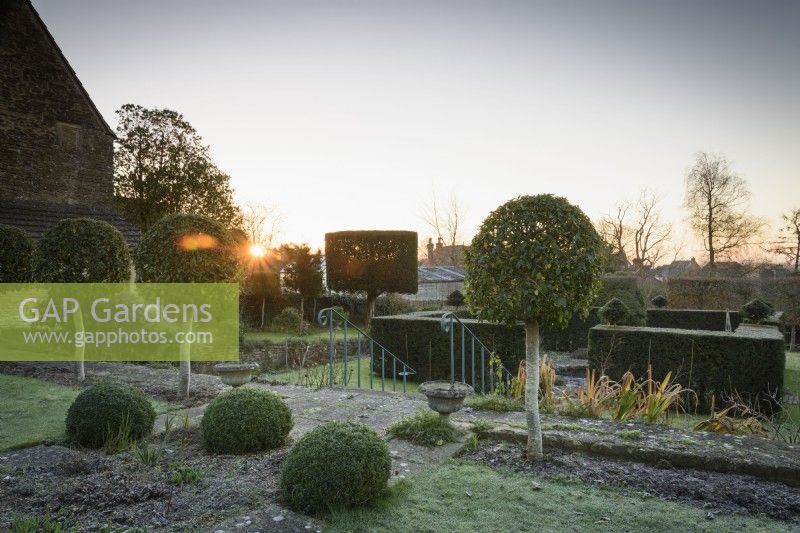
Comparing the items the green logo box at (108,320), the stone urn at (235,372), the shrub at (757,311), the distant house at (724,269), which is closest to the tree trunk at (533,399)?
the stone urn at (235,372)

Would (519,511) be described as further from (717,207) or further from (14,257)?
(717,207)

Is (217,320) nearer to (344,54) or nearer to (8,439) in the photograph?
(8,439)

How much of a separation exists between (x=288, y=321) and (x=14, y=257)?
11264mm

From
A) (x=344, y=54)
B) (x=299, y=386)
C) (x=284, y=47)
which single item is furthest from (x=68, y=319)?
(x=344, y=54)

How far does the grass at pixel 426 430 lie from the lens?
15.2 feet

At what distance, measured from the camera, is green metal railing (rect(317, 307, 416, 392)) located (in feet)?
26.0

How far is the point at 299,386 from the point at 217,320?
1.84 metres

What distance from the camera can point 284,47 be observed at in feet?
28.7

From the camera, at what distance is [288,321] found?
20.0 meters

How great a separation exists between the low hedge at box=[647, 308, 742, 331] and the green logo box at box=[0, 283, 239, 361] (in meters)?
15.4

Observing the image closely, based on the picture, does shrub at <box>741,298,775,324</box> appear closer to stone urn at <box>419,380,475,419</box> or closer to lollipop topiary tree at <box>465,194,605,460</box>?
lollipop topiary tree at <box>465,194,605,460</box>

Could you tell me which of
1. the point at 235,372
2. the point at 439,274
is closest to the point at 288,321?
the point at 235,372

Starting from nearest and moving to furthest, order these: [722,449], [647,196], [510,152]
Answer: [722,449], [510,152], [647,196]

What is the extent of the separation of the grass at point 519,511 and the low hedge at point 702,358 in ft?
15.3
